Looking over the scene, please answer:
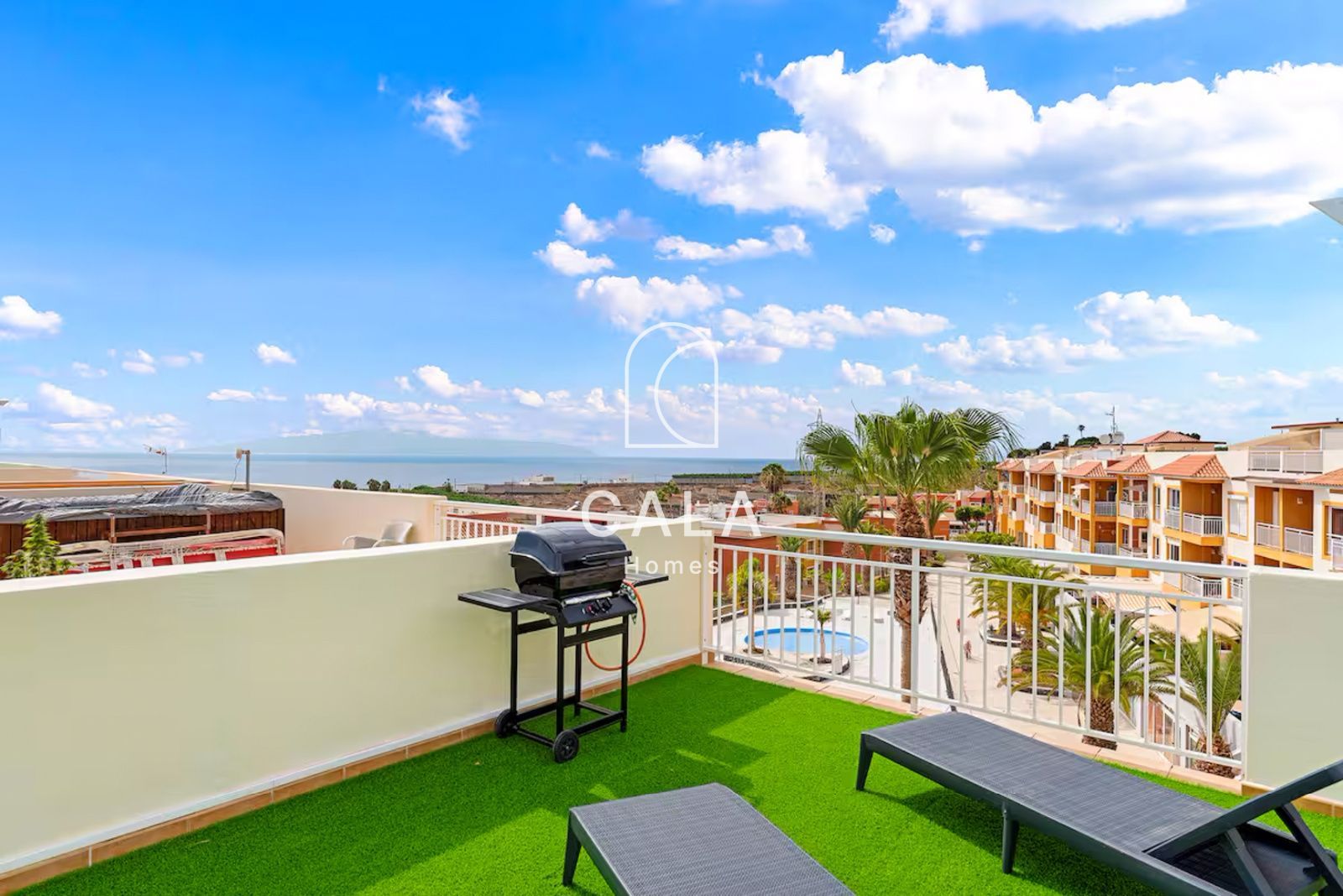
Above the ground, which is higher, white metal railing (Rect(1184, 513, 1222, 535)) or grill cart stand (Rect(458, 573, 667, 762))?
grill cart stand (Rect(458, 573, 667, 762))

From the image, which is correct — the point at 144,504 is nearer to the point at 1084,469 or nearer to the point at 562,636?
the point at 562,636

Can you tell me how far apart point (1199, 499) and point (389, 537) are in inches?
1492

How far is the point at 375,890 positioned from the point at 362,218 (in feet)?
70.1

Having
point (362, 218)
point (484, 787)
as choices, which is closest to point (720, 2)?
point (484, 787)

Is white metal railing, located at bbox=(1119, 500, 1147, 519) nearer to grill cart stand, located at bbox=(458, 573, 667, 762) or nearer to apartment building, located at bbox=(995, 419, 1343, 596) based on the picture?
apartment building, located at bbox=(995, 419, 1343, 596)

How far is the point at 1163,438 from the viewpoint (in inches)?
1834

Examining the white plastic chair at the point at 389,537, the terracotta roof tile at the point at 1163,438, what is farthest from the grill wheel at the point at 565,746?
the terracotta roof tile at the point at 1163,438

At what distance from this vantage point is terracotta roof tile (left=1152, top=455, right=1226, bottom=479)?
32031 mm

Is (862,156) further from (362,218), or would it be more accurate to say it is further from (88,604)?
(362,218)

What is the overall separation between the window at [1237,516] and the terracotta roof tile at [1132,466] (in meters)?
6.27

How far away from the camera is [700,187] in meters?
20.5

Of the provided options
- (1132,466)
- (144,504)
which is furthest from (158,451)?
(1132,466)

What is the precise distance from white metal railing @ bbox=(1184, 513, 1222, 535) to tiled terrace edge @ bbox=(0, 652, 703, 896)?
38170mm

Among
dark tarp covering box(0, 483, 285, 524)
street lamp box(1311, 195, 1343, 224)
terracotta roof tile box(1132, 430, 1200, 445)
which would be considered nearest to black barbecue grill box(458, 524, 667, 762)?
street lamp box(1311, 195, 1343, 224)
